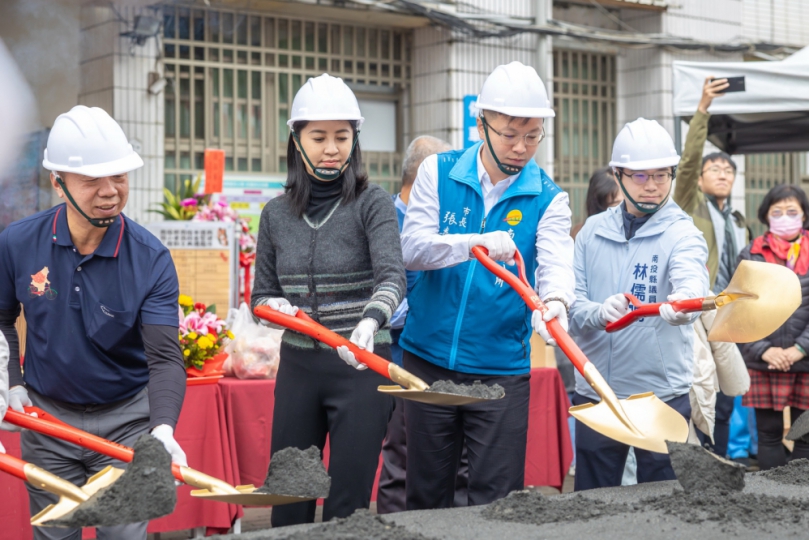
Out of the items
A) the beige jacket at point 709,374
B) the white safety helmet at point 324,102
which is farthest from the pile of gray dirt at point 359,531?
the beige jacket at point 709,374

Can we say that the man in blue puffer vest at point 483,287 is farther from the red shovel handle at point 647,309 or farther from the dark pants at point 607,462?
the dark pants at point 607,462

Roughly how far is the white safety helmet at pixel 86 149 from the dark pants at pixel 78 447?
638 millimetres

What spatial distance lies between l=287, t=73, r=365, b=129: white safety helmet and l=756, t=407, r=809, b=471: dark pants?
3.34 metres

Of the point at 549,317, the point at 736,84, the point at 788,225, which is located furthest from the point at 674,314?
the point at 736,84

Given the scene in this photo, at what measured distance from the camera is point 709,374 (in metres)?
3.89

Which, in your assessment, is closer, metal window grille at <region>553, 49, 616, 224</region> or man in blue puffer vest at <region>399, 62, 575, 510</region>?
man in blue puffer vest at <region>399, 62, 575, 510</region>

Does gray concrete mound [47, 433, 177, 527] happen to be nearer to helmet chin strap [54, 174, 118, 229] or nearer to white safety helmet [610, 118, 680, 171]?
helmet chin strap [54, 174, 118, 229]

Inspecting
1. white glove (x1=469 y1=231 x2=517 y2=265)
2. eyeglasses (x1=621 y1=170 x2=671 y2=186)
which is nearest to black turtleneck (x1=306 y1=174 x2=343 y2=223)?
white glove (x1=469 y1=231 x2=517 y2=265)

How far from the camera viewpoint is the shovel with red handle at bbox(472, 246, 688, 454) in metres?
2.30

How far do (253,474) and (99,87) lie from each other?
4498 millimetres

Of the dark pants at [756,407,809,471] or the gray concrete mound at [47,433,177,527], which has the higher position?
the gray concrete mound at [47,433,177,527]

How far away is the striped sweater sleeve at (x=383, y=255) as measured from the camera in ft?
7.77

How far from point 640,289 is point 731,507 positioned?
103cm

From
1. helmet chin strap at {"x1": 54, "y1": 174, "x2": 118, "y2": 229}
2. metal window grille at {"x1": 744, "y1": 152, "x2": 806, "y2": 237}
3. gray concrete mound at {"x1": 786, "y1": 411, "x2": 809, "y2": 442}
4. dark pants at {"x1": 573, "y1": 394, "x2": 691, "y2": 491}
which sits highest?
metal window grille at {"x1": 744, "y1": 152, "x2": 806, "y2": 237}
